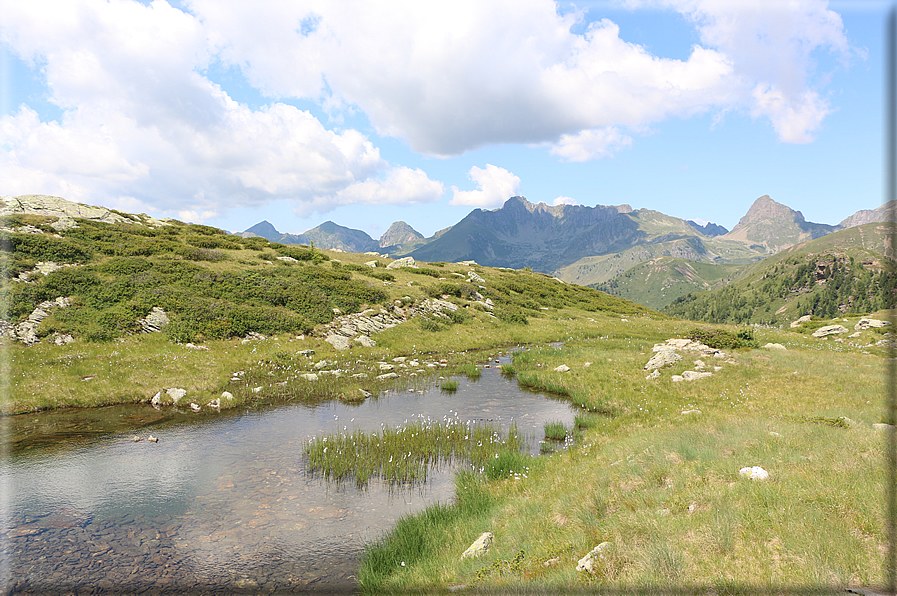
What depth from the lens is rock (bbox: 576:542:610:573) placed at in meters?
6.92

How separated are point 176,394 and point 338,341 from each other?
45.8ft

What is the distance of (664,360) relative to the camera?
27.0 meters

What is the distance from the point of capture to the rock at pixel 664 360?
26.8 metres

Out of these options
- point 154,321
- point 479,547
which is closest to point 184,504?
point 479,547

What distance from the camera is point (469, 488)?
40.5 feet

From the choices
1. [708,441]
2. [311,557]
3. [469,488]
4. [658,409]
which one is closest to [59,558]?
[311,557]

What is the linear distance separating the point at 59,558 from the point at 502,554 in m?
→ 10.9

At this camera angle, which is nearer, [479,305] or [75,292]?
[75,292]

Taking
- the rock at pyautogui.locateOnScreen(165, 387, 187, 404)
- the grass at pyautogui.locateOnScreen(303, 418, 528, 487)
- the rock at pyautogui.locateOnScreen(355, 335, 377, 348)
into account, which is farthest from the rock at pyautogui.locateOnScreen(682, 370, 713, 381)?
the rock at pyautogui.locateOnScreen(165, 387, 187, 404)

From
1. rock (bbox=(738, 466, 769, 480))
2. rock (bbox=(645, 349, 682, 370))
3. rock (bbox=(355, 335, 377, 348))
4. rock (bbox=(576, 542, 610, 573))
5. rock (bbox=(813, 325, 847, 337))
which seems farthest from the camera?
rock (bbox=(813, 325, 847, 337))

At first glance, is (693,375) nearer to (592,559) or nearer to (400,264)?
(592,559)

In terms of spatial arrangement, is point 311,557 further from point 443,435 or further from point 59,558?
point 443,435

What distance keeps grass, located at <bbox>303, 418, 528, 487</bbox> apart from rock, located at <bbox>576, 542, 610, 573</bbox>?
632cm

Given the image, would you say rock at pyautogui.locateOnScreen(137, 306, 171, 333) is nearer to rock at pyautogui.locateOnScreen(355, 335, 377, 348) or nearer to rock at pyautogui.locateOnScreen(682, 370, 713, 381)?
rock at pyautogui.locateOnScreen(355, 335, 377, 348)
